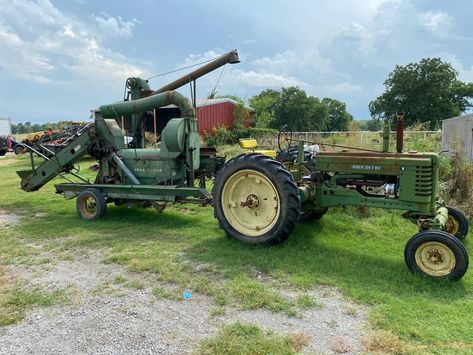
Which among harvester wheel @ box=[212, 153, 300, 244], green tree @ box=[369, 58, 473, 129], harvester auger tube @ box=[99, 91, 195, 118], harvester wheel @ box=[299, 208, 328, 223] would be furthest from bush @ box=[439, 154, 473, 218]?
green tree @ box=[369, 58, 473, 129]

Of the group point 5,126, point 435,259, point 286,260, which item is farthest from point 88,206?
point 5,126

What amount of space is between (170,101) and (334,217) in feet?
11.7

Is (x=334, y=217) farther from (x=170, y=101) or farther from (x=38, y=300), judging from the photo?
(x=38, y=300)

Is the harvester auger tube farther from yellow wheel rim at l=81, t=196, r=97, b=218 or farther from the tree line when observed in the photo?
the tree line

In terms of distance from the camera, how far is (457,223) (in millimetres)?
5453

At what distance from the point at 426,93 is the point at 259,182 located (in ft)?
158

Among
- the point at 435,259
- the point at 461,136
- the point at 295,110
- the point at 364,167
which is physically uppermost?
the point at 295,110

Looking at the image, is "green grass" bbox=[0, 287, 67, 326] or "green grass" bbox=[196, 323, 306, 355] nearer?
"green grass" bbox=[196, 323, 306, 355]

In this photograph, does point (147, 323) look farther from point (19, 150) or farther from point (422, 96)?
Answer: point (422, 96)

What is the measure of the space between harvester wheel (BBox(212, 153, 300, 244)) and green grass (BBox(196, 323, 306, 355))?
201cm

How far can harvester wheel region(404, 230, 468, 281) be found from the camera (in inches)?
156

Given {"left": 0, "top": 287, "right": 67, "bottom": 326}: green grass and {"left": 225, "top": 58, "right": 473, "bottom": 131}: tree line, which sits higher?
{"left": 225, "top": 58, "right": 473, "bottom": 131}: tree line

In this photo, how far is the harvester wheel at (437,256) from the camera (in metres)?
3.96

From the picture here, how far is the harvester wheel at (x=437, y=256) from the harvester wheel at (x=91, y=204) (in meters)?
5.15
